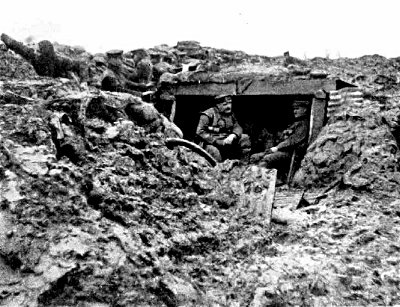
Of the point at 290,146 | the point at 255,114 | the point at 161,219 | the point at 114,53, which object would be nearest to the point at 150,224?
the point at 161,219

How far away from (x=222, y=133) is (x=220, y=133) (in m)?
0.03

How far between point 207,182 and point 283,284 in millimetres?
992

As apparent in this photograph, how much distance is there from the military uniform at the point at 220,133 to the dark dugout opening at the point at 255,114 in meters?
0.72

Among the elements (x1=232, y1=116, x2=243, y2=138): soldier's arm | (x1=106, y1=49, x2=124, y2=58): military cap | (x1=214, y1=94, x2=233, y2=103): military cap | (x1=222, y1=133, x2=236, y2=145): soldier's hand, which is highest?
(x1=106, y1=49, x2=124, y2=58): military cap

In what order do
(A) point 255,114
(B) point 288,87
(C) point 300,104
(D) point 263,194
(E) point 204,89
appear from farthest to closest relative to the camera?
(A) point 255,114 → (E) point 204,89 → (B) point 288,87 → (C) point 300,104 → (D) point 263,194

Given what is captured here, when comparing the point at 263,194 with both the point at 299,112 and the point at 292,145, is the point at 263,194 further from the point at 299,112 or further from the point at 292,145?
the point at 299,112

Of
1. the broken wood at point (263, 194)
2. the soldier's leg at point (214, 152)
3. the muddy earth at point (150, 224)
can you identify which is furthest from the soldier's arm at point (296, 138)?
the broken wood at point (263, 194)

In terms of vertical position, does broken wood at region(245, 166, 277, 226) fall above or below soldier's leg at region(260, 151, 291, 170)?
above

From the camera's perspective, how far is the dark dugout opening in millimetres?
7168

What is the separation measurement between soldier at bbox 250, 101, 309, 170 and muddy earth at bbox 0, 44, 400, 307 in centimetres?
232

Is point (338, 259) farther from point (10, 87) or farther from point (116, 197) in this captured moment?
point (10, 87)

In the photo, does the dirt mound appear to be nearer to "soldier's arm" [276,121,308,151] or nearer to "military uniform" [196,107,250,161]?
"soldier's arm" [276,121,308,151]

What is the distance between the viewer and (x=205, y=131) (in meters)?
6.30

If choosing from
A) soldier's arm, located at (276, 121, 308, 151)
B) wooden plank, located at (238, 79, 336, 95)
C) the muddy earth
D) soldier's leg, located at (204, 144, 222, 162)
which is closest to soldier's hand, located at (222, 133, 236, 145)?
soldier's leg, located at (204, 144, 222, 162)
